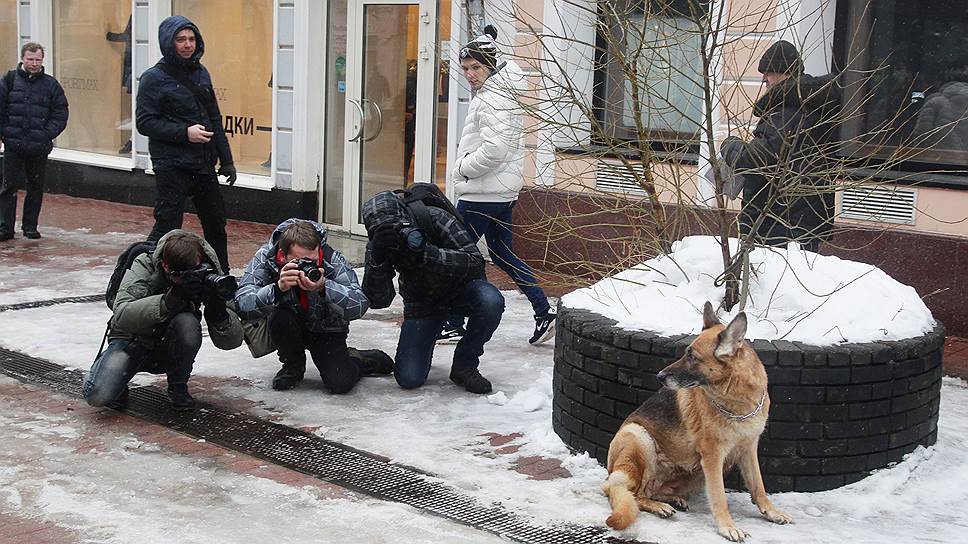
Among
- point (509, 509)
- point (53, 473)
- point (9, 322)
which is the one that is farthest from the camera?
point (9, 322)

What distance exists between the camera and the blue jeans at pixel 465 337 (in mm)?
7076

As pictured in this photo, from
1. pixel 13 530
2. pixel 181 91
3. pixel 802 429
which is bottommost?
pixel 13 530

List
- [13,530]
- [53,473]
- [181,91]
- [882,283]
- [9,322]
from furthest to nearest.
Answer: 1. [181,91]
2. [9,322]
3. [882,283]
4. [53,473]
5. [13,530]

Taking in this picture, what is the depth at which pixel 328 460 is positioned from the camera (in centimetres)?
582

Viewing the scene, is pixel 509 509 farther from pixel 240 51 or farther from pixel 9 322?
pixel 240 51

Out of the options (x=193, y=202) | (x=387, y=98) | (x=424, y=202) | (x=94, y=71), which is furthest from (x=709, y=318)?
(x=94, y=71)

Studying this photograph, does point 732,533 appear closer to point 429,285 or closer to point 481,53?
point 429,285

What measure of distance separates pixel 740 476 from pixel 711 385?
0.60 metres

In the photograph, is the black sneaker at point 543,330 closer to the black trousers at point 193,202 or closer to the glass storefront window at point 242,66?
the black trousers at point 193,202

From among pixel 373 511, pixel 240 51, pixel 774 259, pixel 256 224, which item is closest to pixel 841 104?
pixel 774 259

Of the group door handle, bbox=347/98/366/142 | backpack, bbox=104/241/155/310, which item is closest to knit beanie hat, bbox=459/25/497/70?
backpack, bbox=104/241/155/310

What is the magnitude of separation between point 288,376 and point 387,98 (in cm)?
658

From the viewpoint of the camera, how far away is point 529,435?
624 cm

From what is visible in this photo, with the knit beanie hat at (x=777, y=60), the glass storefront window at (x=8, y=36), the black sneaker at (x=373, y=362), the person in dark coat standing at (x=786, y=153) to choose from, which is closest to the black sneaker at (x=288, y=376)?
the black sneaker at (x=373, y=362)
